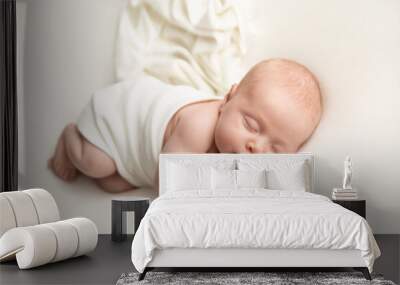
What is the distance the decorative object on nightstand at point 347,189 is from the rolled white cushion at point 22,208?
292 cm

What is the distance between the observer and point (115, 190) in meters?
6.91

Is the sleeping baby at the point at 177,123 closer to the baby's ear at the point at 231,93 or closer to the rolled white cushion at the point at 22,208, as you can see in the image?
the baby's ear at the point at 231,93

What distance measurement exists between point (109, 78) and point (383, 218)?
3225 millimetres

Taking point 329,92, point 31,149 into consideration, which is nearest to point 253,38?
point 329,92

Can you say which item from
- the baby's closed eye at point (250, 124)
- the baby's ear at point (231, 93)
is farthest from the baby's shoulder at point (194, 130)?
the baby's closed eye at point (250, 124)

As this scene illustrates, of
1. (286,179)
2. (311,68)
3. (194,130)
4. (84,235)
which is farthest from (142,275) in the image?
(311,68)

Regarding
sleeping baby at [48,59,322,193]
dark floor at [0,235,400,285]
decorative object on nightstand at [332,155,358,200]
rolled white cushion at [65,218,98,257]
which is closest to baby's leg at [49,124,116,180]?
sleeping baby at [48,59,322,193]

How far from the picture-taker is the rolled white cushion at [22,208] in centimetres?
531

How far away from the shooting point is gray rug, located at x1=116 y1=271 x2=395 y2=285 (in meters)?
4.55

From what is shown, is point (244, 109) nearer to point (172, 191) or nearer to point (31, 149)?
point (172, 191)

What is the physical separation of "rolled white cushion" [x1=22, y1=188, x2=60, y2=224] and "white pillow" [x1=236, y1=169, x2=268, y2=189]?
5.57 ft

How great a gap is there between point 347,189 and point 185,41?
7.32 feet

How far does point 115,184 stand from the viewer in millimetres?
6891

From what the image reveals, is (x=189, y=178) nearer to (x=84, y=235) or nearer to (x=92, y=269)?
(x=84, y=235)
